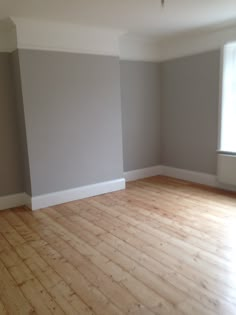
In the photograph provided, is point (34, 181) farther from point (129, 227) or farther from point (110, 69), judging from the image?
A: point (110, 69)

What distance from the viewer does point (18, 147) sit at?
418 cm

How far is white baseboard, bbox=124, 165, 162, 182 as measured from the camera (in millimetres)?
5344

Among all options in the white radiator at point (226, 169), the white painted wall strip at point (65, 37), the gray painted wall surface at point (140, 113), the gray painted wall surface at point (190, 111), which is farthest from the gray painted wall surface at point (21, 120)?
the white radiator at point (226, 169)

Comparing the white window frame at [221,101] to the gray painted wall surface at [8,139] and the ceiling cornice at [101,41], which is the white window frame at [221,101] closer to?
the ceiling cornice at [101,41]

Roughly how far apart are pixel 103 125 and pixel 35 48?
1457 millimetres

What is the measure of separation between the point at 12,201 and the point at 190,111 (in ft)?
10.5

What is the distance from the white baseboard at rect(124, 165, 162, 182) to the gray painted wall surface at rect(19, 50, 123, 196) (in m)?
0.55

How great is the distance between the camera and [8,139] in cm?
409

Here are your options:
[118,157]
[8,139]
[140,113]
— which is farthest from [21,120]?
[140,113]

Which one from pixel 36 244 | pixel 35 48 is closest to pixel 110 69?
pixel 35 48

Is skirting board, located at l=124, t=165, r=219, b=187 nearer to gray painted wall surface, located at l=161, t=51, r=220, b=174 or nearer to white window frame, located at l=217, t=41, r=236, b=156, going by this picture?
gray painted wall surface, located at l=161, t=51, r=220, b=174

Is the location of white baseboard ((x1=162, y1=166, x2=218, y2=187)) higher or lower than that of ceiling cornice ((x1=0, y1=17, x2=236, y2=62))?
lower

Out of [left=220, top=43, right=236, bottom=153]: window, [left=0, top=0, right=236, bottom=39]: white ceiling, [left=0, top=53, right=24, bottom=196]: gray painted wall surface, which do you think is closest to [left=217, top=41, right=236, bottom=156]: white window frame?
[left=220, top=43, right=236, bottom=153]: window

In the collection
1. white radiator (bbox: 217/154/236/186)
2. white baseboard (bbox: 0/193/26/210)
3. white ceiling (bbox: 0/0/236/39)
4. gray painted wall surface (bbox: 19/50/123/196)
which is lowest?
white baseboard (bbox: 0/193/26/210)
